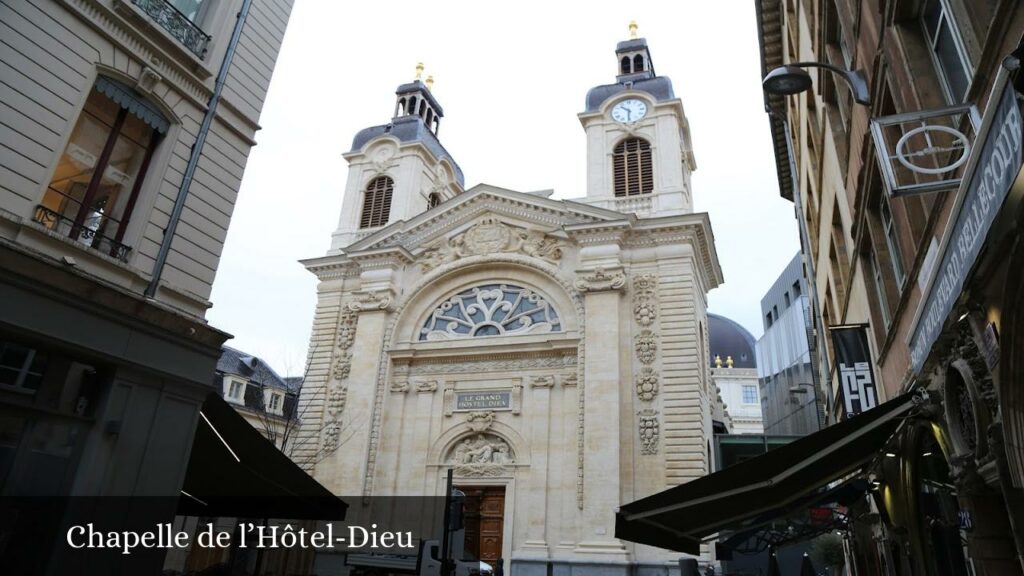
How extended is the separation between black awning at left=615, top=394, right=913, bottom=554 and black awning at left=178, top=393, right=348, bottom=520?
15.9 ft

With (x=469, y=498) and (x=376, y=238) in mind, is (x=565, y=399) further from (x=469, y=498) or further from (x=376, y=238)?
(x=376, y=238)

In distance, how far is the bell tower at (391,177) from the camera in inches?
1366

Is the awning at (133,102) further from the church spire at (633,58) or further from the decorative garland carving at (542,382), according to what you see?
the church spire at (633,58)

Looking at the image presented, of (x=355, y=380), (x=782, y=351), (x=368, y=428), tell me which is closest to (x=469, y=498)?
(x=368, y=428)

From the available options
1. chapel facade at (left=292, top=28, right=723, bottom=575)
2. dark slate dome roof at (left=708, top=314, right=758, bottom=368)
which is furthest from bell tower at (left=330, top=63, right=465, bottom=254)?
dark slate dome roof at (left=708, top=314, right=758, bottom=368)

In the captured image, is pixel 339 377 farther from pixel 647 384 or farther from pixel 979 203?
pixel 979 203

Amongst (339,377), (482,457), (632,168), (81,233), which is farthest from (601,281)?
(81,233)

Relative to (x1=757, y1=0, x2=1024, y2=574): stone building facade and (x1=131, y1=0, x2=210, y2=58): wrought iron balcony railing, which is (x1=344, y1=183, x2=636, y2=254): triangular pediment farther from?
(x1=131, y1=0, x2=210, y2=58): wrought iron balcony railing

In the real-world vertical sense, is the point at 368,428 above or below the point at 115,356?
above

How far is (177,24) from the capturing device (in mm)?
9703

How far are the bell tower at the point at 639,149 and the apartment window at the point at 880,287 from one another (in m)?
17.1

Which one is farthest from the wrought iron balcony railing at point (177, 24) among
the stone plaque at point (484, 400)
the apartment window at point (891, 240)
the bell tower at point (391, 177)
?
the bell tower at point (391, 177)

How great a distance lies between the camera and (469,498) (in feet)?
81.1

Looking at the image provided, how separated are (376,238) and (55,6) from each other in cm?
2301
